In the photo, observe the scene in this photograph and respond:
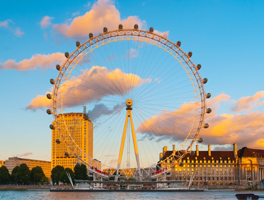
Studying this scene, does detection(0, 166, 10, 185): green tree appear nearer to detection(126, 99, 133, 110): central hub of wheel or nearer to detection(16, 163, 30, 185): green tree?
detection(16, 163, 30, 185): green tree

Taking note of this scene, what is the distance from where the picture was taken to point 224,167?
193875 millimetres

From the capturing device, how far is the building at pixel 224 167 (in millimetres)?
188625

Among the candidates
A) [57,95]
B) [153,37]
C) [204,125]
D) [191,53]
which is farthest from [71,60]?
[204,125]

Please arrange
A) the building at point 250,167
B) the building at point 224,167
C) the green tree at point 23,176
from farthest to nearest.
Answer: the building at point 224,167 → the building at point 250,167 → the green tree at point 23,176

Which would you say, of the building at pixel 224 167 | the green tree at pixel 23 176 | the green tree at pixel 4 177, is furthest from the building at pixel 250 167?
the green tree at pixel 4 177

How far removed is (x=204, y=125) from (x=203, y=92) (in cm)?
651

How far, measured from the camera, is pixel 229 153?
652 feet

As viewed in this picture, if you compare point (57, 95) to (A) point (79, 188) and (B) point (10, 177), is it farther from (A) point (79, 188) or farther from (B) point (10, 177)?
(B) point (10, 177)

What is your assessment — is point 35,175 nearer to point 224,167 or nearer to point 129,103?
point 224,167

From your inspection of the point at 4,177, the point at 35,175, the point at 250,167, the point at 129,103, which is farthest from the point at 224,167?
the point at 129,103

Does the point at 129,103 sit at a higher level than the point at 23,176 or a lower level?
higher

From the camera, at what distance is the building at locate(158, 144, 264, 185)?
188625 millimetres

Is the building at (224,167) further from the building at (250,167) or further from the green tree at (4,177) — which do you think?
the green tree at (4,177)

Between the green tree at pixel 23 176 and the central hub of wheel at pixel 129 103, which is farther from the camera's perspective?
the green tree at pixel 23 176
